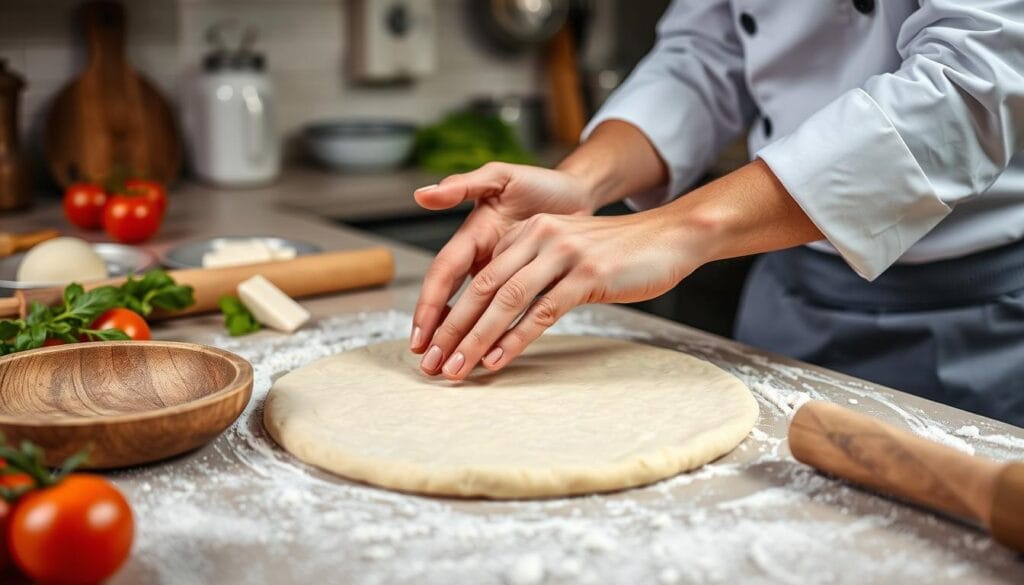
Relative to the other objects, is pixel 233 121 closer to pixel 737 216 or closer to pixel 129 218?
pixel 129 218

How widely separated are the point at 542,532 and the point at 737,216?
17.3 inches

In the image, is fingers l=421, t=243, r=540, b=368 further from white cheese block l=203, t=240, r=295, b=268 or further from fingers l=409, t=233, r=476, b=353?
white cheese block l=203, t=240, r=295, b=268

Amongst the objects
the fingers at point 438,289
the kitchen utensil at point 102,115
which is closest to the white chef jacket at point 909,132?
the fingers at point 438,289

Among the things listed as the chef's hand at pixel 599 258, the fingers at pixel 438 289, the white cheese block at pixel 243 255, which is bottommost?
the white cheese block at pixel 243 255

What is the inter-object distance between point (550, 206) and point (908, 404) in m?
0.49

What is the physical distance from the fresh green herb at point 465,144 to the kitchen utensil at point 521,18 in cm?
30

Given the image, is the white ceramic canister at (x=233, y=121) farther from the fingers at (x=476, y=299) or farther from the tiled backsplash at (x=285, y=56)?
the fingers at (x=476, y=299)

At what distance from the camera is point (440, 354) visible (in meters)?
1.12

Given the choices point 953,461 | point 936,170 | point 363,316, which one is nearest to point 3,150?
point 363,316

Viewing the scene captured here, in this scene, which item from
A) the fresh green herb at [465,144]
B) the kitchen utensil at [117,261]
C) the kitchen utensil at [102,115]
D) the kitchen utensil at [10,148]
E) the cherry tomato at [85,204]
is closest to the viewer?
the kitchen utensil at [117,261]

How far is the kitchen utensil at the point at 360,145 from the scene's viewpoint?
8.70ft

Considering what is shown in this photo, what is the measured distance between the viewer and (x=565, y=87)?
3.05m

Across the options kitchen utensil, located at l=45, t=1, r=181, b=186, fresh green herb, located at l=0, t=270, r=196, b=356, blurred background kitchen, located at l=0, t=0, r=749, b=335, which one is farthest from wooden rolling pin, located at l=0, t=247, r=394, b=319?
kitchen utensil, located at l=45, t=1, r=181, b=186

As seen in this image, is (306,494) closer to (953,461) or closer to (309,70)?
(953,461)
